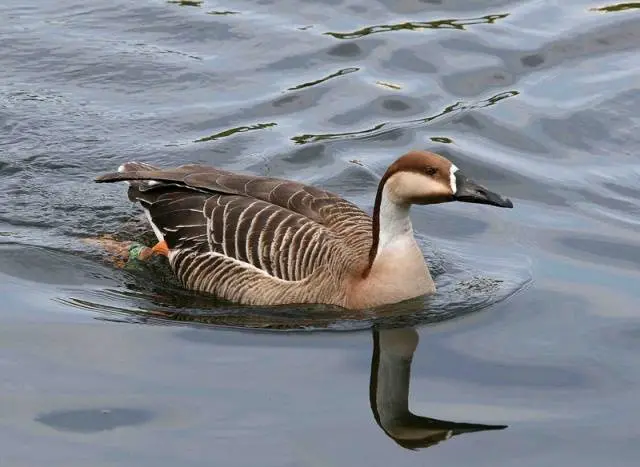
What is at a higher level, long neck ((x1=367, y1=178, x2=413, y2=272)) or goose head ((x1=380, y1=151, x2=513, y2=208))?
goose head ((x1=380, y1=151, x2=513, y2=208))

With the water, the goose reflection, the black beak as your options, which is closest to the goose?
the black beak

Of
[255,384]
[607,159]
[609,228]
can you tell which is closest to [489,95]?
[607,159]

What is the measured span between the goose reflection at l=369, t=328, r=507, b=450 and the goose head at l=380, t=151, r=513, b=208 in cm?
118

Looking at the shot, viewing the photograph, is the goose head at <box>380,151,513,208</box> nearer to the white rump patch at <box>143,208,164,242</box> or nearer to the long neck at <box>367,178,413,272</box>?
the long neck at <box>367,178,413,272</box>

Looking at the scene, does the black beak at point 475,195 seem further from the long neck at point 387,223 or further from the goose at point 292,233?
the long neck at point 387,223

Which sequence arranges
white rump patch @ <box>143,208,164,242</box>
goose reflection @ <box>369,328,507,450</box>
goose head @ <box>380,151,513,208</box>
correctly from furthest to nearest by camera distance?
white rump patch @ <box>143,208,164,242</box> < goose head @ <box>380,151,513,208</box> < goose reflection @ <box>369,328,507,450</box>

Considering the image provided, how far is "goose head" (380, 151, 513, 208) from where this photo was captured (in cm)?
1022

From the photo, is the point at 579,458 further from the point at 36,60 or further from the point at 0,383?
the point at 36,60

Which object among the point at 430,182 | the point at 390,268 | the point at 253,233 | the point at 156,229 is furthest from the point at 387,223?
the point at 156,229

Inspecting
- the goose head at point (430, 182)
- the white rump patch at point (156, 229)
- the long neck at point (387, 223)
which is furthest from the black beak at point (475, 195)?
the white rump patch at point (156, 229)

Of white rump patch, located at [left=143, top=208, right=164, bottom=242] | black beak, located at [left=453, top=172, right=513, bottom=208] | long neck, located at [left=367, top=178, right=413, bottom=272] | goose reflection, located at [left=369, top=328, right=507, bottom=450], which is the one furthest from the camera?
white rump patch, located at [left=143, top=208, right=164, bottom=242]

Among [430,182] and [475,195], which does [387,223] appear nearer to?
[430,182]

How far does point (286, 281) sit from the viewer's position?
36.6 ft

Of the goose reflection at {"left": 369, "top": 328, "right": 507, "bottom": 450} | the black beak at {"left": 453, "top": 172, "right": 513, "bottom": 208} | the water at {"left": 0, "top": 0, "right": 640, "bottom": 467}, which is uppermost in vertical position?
the black beak at {"left": 453, "top": 172, "right": 513, "bottom": 208}
